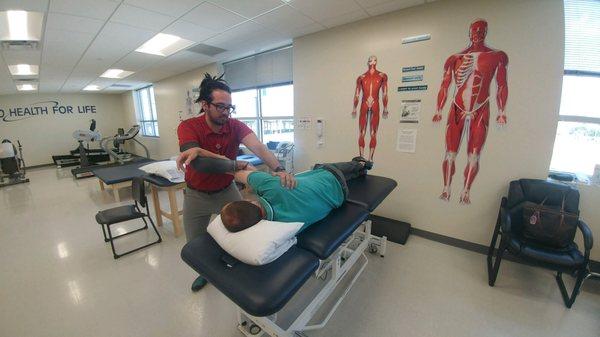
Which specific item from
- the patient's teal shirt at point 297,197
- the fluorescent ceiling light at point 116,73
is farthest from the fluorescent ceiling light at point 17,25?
the patient's teal shirt at point 297,197

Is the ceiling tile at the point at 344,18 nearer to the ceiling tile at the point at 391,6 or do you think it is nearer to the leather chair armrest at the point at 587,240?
the ceiling tile at the point at 391,6

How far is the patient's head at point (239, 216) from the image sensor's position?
1.03m

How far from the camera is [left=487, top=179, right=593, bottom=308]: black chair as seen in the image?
1.50m

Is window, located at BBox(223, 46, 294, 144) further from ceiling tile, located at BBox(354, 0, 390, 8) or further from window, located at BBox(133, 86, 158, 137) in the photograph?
window, located at BBox(133, 86, 158, 137)

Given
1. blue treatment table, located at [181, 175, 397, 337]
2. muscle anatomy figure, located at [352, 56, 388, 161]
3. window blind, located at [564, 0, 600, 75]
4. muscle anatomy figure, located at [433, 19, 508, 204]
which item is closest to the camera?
blue treatment table, located at [181, 175, 397, 337]

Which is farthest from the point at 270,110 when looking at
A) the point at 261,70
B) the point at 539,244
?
the point at 539,244

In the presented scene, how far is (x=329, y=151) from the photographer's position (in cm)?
304

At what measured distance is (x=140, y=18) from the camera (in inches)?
92.0

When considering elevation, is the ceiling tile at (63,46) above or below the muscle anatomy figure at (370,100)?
above

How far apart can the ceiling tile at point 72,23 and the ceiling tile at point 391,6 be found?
281cm

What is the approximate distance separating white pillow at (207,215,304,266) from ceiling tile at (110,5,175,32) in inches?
93.5

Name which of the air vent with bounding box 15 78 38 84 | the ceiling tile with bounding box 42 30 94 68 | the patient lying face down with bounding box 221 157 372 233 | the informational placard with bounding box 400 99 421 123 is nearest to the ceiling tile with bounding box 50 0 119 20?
the ceiling tile with bounding box 42 30 94 68

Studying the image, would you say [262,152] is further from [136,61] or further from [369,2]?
[136,61]

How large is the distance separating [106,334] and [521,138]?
341 centimetres
